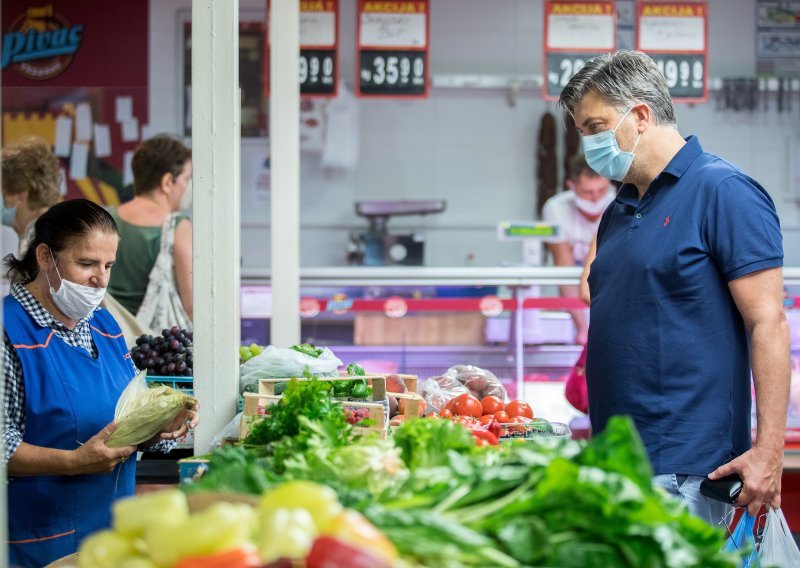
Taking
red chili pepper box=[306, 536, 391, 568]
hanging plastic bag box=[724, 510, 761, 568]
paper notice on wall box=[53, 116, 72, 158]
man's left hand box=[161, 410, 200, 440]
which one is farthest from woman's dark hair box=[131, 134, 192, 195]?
red chili pepper box=[306, 536, 391, 568]

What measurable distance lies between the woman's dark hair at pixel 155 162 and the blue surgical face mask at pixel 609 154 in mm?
2903

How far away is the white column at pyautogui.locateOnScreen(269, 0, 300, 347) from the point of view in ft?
18.6

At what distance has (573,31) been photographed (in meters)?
7.98

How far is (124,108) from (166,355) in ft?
9.05

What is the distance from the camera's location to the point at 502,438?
3.47 m

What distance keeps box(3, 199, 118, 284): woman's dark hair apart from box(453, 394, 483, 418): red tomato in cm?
138

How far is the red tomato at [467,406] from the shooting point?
12.7ft

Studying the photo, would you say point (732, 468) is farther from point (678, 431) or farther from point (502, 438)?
point (502, 438)

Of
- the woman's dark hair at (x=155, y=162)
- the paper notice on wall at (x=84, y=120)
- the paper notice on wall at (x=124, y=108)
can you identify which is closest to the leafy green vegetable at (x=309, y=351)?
the woman's dark hair at (x=155, y=162)

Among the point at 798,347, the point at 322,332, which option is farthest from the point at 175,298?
the point at 798,347

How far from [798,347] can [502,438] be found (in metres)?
3.18

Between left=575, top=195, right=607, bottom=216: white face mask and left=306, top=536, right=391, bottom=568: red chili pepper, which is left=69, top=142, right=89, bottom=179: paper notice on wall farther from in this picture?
left=306, top=536, right=391, bottom=568: red chili pepper

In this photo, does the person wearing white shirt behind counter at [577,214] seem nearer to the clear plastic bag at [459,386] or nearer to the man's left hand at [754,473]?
the clear plastic bag at [459,386]

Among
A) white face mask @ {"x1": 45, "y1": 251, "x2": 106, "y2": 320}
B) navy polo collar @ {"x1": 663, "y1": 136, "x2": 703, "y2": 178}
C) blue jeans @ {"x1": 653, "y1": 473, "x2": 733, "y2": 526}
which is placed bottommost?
blue jeans @ {"x1": 653, "y1": 473, "x2": 733, "y2": 526}
